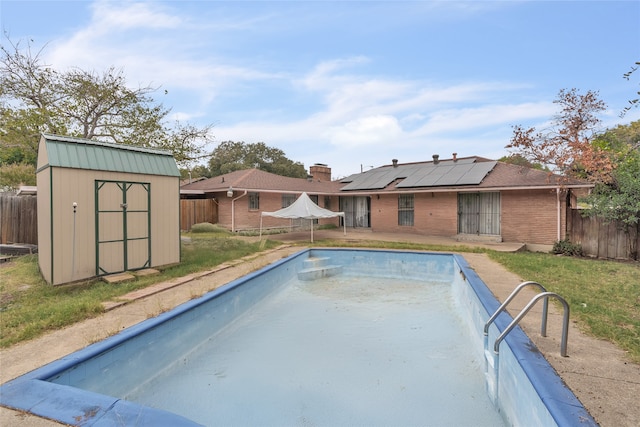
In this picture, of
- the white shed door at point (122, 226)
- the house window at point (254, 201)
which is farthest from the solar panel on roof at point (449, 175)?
the white shed door at point (122, 226)

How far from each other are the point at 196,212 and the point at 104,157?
1168 centimetres

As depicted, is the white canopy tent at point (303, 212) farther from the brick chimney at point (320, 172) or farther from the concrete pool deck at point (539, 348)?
the brick chimney at point (320, 172)

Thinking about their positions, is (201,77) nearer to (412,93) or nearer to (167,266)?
(167,266)

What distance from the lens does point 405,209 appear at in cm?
1722

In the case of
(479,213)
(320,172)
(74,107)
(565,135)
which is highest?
(74,107)

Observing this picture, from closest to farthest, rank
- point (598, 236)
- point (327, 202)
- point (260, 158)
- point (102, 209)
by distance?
point (102, 209) → point (598, 236) → point (327, 202) → point (260, 158)

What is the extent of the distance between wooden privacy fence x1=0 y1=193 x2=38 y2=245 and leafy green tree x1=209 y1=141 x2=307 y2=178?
30.1m

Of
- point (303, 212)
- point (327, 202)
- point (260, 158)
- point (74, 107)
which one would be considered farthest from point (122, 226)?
point (260, 158)

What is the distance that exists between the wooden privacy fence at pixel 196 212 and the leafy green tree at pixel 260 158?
22.1 metres

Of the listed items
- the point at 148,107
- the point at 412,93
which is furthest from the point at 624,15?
the point at 148,107

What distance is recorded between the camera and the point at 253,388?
4191mm

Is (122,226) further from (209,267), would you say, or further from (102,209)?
(209,267)

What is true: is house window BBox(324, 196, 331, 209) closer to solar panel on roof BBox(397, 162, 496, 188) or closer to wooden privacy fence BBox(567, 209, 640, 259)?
solar panel on roof BBox(397, 162, 496, 188)

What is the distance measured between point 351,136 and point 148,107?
1429cm
